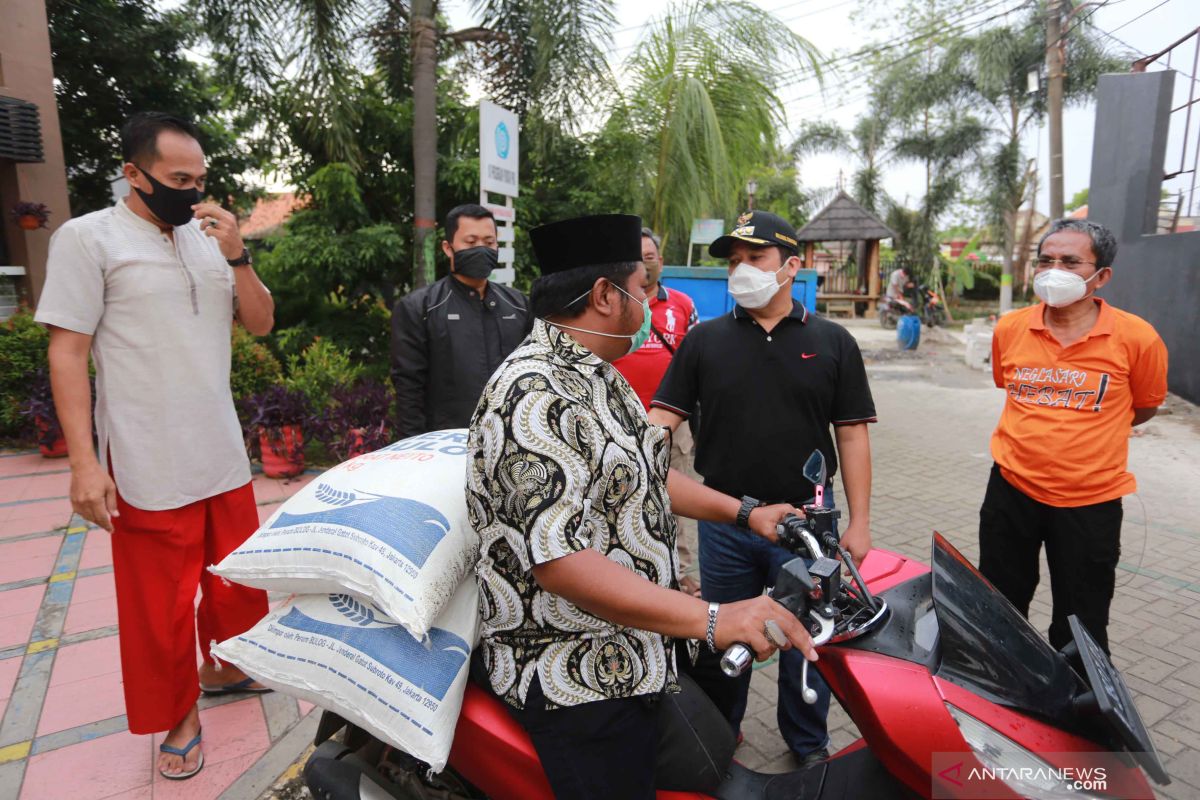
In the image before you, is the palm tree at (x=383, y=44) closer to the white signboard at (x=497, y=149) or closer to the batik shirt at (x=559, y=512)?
the white signboard at (x=497, y=149)

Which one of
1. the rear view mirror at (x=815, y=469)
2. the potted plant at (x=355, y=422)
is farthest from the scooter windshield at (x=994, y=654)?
the potted plant at (x=355, y=422)

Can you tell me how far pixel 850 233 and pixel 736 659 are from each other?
23.1 meters

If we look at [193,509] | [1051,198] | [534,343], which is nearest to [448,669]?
[534,343]

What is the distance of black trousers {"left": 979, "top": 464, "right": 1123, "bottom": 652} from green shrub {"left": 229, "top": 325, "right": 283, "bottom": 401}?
569 cm

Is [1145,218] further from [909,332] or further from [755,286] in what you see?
[755,286]

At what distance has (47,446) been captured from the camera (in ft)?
19.6

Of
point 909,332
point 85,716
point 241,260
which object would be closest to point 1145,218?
point 909,332

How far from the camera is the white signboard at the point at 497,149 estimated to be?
18.0ft

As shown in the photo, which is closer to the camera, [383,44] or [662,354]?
[662,354]

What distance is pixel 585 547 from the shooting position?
1380 mm

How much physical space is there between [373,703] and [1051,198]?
1367cm

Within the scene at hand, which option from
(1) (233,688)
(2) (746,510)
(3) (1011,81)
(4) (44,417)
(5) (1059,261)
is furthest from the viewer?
(3) (1011,81)

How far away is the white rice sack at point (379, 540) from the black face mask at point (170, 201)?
110cm

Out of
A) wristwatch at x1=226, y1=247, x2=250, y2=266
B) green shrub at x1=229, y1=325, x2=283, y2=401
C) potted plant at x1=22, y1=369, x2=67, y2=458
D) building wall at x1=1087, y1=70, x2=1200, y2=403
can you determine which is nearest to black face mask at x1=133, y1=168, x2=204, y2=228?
wristwatch at x1=226, y1=247, x2=250, y2=266
